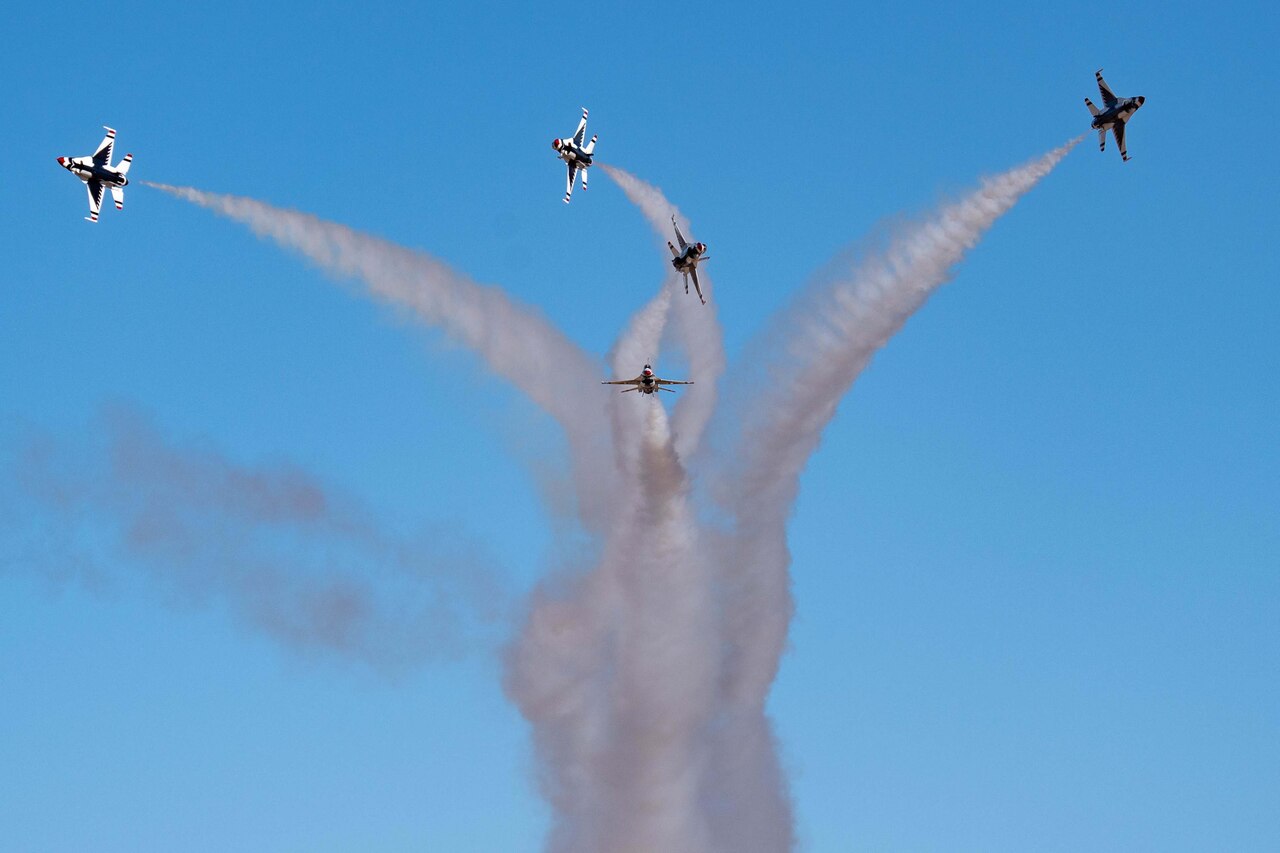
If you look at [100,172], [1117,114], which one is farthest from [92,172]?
[1117,114]

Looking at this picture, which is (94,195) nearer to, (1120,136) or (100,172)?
(100,172)

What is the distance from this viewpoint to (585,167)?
168 metres

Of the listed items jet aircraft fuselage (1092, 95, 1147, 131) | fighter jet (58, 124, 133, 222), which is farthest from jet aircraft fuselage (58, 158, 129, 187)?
jet aircraft fuselage (1092, 95, 1147, 131)

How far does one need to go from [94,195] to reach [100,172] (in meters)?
1.18

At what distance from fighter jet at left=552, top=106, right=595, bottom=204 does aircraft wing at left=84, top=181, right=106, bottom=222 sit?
22.6 m

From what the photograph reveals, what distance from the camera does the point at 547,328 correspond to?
16688cm

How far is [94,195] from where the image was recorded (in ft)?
A: 543

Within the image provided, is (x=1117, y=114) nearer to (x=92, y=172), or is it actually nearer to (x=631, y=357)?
(x=631, y=357)

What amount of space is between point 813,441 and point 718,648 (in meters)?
11.4

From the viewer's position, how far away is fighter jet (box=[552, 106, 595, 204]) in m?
167

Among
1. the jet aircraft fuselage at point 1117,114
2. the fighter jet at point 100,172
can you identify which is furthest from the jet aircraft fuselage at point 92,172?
the jet aircraft fuselage at point 1117,114

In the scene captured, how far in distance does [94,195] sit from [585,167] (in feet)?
80.4

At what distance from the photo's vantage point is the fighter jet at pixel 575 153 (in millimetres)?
167375

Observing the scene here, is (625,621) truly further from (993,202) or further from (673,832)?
(993,202)
